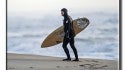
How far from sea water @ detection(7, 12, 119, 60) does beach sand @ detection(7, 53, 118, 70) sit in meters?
0.03

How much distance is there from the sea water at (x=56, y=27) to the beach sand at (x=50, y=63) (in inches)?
1.0

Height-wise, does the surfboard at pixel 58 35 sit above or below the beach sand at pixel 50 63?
above

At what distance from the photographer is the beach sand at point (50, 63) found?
143 centimetres

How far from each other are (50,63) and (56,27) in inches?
8.9

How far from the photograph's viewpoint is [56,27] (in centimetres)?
145

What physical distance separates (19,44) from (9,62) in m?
0.13

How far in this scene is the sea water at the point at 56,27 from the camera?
142 centimetres

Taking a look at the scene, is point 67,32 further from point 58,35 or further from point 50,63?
point 50,63

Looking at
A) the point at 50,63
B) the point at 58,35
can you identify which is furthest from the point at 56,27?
the point at 50,63

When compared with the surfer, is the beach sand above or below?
below

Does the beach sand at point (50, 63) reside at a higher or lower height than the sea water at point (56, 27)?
lower

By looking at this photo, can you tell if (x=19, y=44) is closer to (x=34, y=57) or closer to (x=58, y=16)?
(x=34, y=57)

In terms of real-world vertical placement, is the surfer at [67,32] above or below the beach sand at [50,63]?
above

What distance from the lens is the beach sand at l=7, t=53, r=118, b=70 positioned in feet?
4.68
